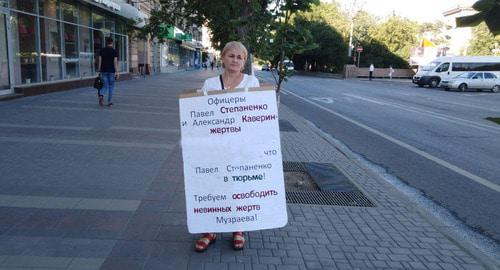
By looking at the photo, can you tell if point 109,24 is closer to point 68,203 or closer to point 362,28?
point 68,203

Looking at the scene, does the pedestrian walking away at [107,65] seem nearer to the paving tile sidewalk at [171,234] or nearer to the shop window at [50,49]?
the shop window at [50,49]

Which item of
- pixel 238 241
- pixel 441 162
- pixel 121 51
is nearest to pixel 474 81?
pixel 121 51

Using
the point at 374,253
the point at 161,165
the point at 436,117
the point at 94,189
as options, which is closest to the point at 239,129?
the point at 374,253

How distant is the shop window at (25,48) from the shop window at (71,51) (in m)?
2.57

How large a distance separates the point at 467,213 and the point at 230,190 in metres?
3.42

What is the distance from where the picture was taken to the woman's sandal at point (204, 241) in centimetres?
369

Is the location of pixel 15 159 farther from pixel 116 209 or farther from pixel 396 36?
pixel 396 36

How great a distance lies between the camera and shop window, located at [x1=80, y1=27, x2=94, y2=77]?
18.9 m

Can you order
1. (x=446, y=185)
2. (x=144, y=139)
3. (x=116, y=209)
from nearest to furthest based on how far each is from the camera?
(x=116, y=209)
(x=446, y=185)
(x=144, y=139)

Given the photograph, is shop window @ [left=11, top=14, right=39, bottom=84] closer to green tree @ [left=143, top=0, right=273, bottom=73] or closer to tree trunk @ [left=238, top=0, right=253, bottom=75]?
green tree @ [left=143, top=0, right=273, bottom=73]

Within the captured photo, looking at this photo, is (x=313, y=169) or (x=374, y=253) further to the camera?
(x=313, y=169)

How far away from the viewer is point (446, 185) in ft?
21.5

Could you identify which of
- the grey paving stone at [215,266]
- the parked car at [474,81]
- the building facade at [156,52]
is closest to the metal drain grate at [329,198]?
the grey paving stone at [215,266]

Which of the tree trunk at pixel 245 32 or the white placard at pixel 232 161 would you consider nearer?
the white placard at pixel 232 161
